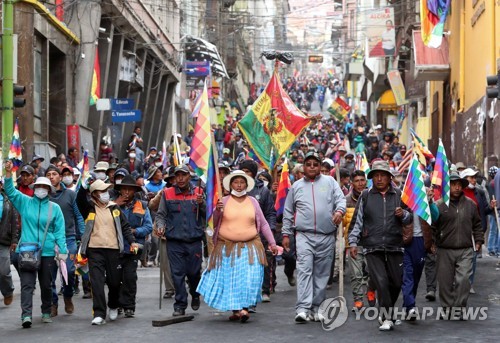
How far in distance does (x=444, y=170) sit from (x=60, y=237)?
13.6 feet

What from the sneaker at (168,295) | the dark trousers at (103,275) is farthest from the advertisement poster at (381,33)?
the dark trousers at (103,275)

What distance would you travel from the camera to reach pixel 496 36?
79.2 ft

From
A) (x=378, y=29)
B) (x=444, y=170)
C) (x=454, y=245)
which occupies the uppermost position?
(x=378, y=29)

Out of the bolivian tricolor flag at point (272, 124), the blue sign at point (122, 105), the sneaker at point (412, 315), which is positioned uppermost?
the blue sign at point (122, 105)

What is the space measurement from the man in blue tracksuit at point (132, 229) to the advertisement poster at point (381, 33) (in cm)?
3503

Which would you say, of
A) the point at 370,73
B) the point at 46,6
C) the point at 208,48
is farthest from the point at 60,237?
the point at 370,73

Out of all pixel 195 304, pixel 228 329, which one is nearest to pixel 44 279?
pixel 195 304

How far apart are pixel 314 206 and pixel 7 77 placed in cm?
1194

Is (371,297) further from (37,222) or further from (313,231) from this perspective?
(37,222)

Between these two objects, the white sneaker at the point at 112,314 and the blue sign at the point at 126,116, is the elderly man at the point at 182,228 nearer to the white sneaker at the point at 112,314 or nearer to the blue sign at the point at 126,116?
the white sneaker at the point at 112,314

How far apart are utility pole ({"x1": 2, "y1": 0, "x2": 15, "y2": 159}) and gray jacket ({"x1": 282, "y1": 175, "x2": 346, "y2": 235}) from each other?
32.8ft

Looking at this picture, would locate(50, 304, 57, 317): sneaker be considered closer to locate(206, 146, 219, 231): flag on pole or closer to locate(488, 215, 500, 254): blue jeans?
locate(206, 146, 219, 231): flag on pole

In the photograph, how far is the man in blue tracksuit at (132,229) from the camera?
499 inches

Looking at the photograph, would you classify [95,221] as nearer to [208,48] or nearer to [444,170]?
[444,170]
